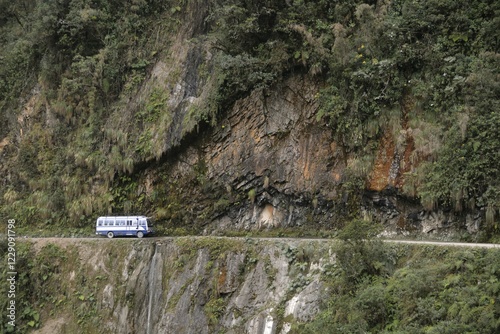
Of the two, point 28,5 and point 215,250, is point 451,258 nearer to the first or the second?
point 215,250

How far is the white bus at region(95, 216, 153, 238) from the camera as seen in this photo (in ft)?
81.4

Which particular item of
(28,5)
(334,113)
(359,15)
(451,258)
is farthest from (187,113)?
(28,5)

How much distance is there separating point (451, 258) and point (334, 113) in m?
8.60

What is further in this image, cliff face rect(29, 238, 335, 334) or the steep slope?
the steep slope

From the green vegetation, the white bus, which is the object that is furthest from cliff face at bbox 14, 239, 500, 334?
the white bus

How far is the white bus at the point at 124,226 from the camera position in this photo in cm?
2480

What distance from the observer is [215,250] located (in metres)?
20.7

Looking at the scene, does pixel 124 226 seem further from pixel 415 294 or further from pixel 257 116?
pixel 415 294

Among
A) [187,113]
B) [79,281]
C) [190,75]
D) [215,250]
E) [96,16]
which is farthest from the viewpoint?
[96,16]

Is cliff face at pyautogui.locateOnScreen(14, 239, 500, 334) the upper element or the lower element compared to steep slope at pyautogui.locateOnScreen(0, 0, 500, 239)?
lower

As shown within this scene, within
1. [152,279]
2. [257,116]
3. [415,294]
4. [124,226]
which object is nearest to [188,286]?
[152,279]

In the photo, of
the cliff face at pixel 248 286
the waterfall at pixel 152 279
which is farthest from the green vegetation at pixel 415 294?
the waterfall at pixel 152 279

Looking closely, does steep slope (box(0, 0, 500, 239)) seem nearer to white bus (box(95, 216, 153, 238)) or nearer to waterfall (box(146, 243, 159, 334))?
white bus (box(95, 216, 153, 238))

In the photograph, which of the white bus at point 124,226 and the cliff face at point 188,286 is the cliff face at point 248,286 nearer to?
the cliff face at point 188,286
